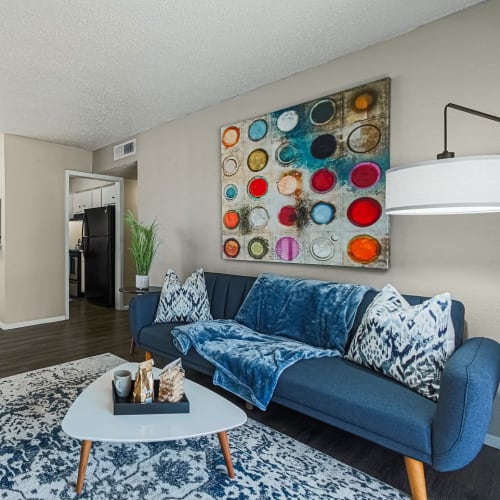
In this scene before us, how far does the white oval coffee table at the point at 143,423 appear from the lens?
1399 mm

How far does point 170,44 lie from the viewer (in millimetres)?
2463

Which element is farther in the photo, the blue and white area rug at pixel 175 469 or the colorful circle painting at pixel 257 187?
the colorful circle painting at pixel 257 187

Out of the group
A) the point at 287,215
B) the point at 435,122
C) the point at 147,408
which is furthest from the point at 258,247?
the point at 147,408

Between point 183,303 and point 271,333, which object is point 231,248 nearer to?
point 183,303

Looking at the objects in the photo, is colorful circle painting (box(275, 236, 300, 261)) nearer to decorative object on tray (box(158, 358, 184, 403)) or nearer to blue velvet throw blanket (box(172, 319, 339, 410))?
blue velvet throw blanket (box(172, 319, 339, 410))

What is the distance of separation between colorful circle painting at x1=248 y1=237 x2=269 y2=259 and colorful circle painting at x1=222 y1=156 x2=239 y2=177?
2.25 ft

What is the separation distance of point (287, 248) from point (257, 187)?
0.63 metres

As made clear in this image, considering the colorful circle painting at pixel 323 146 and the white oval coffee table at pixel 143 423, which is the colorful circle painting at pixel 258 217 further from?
the white oval coffee table at pixel 143 423

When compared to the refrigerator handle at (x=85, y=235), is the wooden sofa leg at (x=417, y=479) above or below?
below

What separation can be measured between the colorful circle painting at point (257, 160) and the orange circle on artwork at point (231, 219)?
0.45 m

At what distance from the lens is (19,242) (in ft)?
15.3

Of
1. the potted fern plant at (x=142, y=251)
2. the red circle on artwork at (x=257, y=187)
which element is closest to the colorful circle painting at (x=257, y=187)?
the red circle on artwork at (x=257, y=187)

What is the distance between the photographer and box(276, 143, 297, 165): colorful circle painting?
292 cm

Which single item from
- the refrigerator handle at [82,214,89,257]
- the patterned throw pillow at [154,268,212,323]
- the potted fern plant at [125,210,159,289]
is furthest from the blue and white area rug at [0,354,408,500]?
the refrigerator handle at [82,214,89,257]
